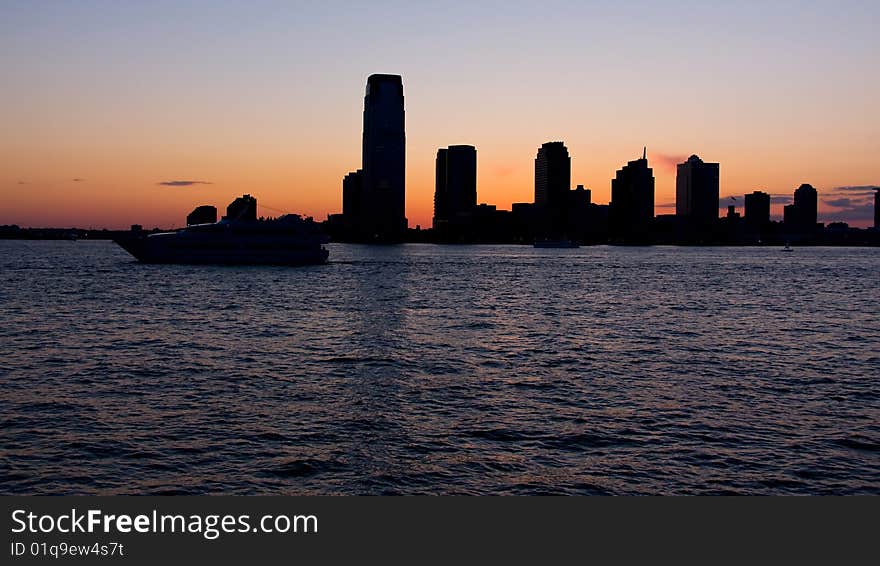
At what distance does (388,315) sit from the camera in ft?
181

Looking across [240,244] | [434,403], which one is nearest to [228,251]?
[240,244]

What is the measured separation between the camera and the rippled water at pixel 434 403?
665 inches

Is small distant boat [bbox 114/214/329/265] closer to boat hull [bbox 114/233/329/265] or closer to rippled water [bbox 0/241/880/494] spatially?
boat hull [bbox 114/233/329/265]

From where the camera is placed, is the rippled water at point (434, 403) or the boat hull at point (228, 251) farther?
the boat hull at point (228, 251)

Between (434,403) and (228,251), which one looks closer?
(434,403)

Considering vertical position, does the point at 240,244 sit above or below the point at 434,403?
above

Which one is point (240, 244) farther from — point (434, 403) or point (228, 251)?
point (434, 403)

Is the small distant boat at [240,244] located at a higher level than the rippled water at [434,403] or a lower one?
higher

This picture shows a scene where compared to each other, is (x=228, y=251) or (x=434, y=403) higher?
(x=228, y=251)

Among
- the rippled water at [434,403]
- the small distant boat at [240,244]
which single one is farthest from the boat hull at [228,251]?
the rippled water at [434,403]

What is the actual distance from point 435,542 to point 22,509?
21.1ft

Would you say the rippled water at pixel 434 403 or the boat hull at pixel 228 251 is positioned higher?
the boat hull at pixel 228 251

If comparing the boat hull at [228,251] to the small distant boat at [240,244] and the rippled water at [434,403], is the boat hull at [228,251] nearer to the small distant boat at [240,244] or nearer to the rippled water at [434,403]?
the small distant boat at [240,244]

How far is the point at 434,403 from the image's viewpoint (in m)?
24.6
